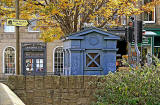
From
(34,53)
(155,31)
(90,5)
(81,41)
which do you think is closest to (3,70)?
(34,53)

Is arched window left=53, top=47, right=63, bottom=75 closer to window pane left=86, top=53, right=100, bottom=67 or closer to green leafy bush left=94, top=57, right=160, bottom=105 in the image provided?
window pane left=86, top=53, right=100, bottom=67

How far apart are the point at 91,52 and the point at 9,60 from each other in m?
20.6

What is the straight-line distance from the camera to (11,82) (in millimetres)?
9219

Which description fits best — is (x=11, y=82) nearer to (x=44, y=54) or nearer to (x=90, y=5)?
(x=90, y=5)

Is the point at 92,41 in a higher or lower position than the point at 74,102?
higher

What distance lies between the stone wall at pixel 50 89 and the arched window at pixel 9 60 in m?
21.4

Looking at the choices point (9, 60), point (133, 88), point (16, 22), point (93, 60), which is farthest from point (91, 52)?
point (9, 60)

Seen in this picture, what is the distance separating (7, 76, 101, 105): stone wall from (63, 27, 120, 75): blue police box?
4.72ft

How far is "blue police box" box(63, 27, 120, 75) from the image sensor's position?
35.6ft

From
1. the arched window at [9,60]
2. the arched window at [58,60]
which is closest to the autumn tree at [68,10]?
the arched window at [58,60]

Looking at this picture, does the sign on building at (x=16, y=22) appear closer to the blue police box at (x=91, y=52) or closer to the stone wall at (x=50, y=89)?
the blue police box at (x=91, y=52)

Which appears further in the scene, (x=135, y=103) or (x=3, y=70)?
(x=3, y=70)

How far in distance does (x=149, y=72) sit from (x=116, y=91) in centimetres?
95

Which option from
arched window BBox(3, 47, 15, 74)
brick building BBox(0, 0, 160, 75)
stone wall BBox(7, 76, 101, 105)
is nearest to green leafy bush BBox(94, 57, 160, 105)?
stone wall BBox(7, 76, 101, 105)
